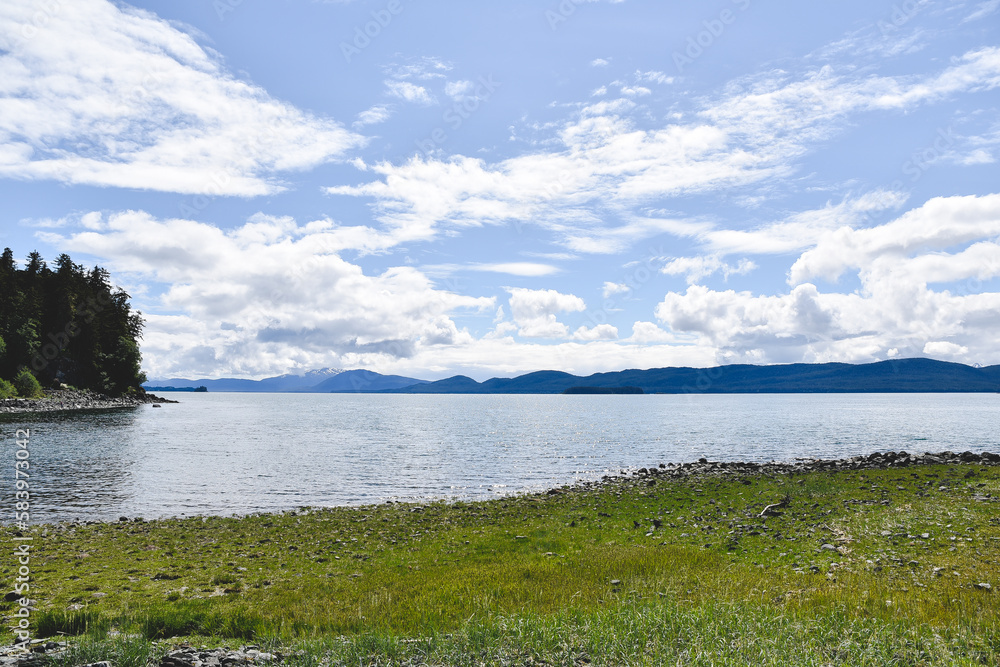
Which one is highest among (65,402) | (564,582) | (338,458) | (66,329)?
(66,329)

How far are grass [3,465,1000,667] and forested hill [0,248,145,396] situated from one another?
4812 inches

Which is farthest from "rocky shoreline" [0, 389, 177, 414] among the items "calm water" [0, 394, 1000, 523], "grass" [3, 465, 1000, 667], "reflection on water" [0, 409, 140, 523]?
"grass" [3, 465, 1000, 667]

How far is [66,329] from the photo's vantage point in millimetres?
135500

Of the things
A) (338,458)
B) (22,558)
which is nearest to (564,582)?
(22,558)

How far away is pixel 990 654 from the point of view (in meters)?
9.04

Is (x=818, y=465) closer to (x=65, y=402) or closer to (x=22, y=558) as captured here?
(x=22, y=558)

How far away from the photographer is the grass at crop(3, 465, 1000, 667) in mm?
9680

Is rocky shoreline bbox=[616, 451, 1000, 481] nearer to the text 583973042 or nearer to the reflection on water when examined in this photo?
the text 583973042

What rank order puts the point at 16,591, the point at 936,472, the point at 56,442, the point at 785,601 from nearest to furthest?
1. the point at 785,601
2. the point at 16,591
3. the point at 936,472
4. the point at 56,442

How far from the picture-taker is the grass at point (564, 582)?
381 inches

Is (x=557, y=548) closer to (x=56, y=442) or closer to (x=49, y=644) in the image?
(x=49, y=644)

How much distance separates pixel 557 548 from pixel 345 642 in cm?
1269

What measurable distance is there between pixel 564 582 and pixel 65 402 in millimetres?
148450

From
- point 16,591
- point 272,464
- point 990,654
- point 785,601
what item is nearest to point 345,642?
point 785,601
